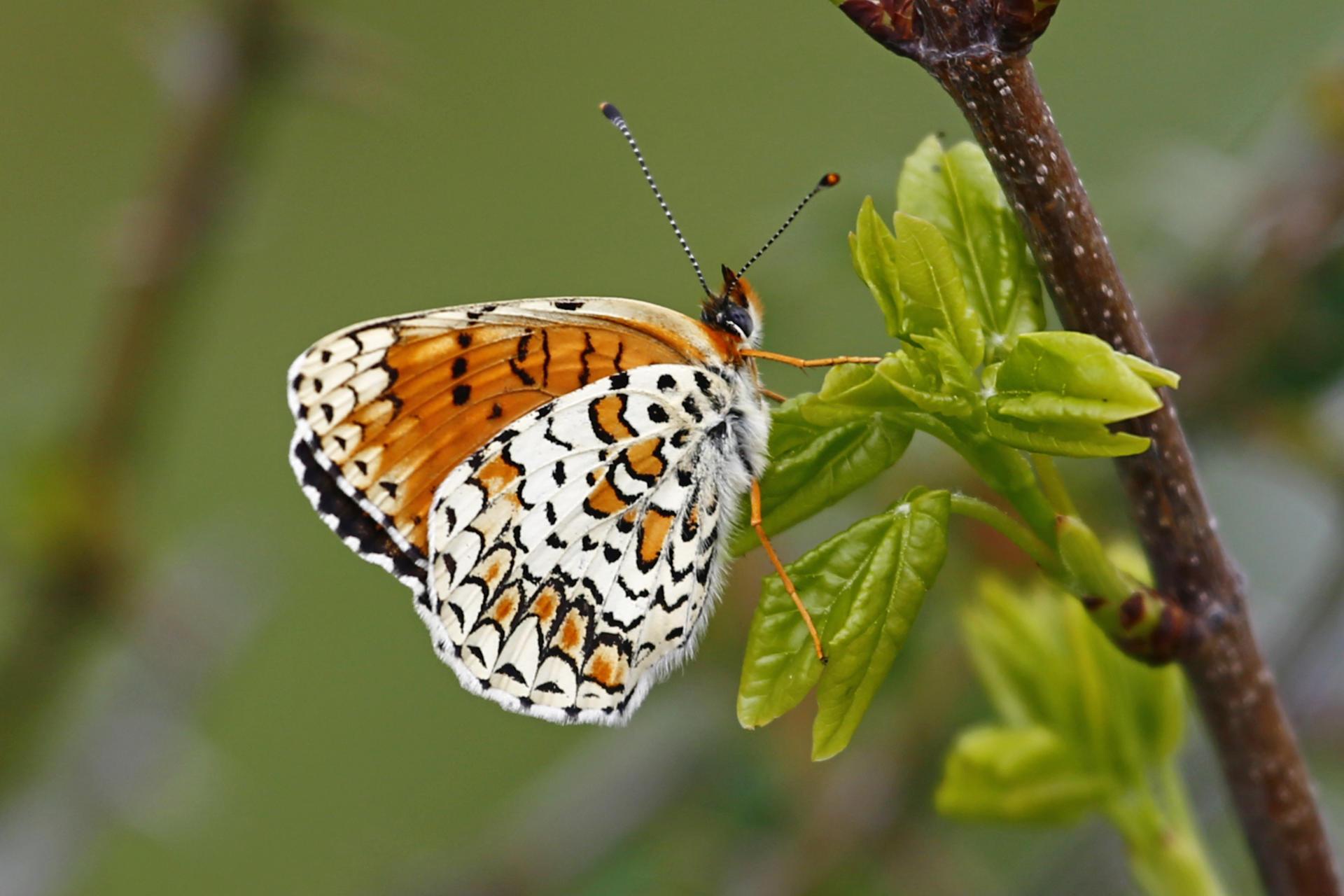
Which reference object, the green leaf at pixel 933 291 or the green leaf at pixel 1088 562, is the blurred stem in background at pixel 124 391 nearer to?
the green leaf at pixel 933 291

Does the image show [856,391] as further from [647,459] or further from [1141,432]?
[647,459]

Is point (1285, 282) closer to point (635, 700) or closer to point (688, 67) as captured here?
point (635, 700)

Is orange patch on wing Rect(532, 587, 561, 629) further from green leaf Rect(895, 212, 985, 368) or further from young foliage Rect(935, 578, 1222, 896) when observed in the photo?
green leaf Rect(895, 212, 985, 368)

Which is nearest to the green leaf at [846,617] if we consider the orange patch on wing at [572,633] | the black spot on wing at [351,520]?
the orange patch on wing at [572,633]

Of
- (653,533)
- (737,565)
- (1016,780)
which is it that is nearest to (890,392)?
(1016,780)

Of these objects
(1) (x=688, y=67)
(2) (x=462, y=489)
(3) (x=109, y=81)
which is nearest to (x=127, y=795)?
(2) (x=462, y=489)

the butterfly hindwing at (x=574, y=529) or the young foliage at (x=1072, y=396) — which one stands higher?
the young foliage at (x=1072, y=396)
